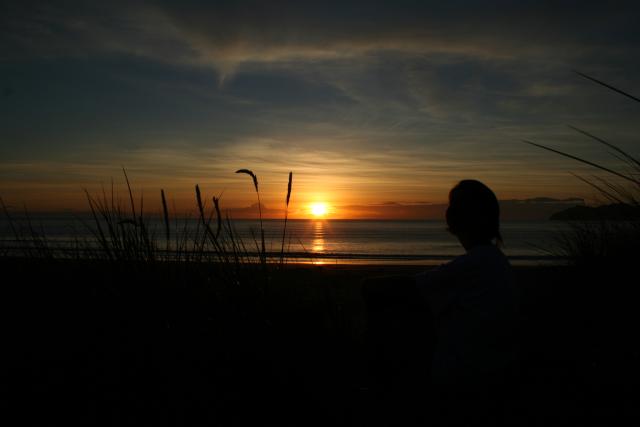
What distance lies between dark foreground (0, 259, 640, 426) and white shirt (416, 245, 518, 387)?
0.91 ft

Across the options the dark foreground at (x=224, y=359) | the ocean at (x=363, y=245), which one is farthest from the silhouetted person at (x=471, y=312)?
the ocean at (x=363, y=245)

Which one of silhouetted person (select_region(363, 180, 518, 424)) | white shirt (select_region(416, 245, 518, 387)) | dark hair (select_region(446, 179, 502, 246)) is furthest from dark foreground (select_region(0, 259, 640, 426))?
dark hair (select_region(446, 179, 502, 246))

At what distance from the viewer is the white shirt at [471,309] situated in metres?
2.55

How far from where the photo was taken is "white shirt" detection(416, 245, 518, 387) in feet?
8.36

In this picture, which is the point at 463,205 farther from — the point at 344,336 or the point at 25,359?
the point at 25,359

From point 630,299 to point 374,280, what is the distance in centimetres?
256

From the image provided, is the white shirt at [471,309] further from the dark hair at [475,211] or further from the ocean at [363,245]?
the ocean at [363,245]

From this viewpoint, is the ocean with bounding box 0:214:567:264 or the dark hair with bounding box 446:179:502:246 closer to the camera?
the dark hair with bounding box 446:179:502:246

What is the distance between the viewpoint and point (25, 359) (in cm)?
339

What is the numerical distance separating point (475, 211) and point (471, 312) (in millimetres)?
574

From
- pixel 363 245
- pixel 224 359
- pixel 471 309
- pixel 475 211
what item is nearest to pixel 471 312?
pixel 471 309

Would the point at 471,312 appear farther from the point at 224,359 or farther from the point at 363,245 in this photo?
the point at 363,245

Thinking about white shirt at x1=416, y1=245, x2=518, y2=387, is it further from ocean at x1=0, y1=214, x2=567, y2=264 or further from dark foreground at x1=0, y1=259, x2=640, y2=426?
ocean at x1=0, y1=214, x2=567, y2=264

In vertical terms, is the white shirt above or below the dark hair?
below
